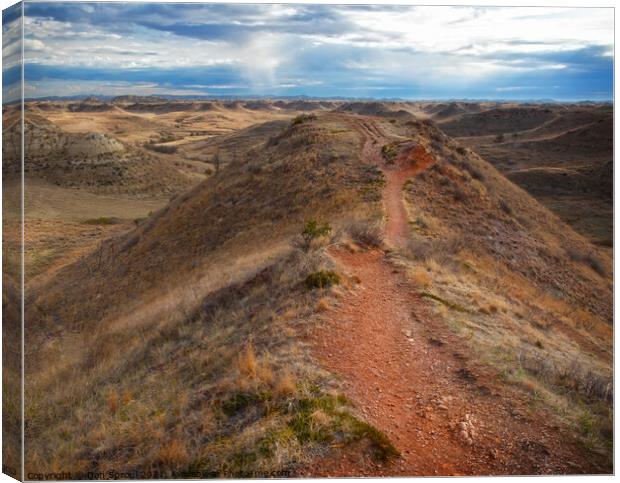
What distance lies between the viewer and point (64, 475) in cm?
743

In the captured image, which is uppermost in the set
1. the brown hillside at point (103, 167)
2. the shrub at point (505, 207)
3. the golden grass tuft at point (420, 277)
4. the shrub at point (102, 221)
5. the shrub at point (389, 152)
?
the shrub at point (389, 152)

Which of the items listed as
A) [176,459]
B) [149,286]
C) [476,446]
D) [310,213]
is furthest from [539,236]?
[176,459]

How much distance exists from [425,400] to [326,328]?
7.56 feet

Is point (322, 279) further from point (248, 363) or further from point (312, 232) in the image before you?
point (312, 232)

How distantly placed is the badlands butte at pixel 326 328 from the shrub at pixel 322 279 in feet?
0.10

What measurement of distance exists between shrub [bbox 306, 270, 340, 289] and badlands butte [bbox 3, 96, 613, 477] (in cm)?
3

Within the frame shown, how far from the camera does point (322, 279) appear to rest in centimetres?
1051

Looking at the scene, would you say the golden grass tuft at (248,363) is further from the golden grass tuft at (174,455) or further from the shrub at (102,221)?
the shrub at (102,221)

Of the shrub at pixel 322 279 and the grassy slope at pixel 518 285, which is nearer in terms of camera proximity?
the grassy slope at pixel 518 285

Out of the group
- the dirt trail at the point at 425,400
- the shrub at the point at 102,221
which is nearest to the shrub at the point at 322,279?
the dirt trail at the point at 425,400

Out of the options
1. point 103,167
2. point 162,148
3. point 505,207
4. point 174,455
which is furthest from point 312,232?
point 162,148

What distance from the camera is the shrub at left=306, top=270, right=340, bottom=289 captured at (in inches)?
412

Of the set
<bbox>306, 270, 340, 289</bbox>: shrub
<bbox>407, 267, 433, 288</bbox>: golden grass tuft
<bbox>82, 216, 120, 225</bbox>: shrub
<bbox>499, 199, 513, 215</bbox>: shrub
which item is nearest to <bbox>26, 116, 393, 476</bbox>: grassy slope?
<bbox>306, 270, 340, 289</bbox>: shrub

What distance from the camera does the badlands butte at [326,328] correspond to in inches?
266
